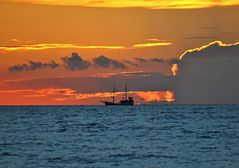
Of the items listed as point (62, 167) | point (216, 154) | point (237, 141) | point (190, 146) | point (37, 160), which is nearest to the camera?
point (62, 167)

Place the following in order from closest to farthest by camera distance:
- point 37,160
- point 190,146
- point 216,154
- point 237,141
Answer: point 37,160 < point 216,154 < point 190,146 < point 237,141

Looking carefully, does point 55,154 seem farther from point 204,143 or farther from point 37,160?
point 204,143

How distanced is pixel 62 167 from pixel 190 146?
19.6 m

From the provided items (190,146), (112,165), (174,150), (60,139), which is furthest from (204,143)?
(112,165)

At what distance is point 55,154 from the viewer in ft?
192

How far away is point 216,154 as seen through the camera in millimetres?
58219

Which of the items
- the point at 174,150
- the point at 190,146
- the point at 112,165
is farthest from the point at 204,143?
the point at 112,165

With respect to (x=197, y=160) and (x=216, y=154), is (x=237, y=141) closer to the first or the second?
(x=216, y=154)

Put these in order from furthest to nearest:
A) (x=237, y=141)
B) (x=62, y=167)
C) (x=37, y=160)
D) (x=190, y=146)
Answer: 1. (x=237, y=141)
2. (x=190, y=146)
3. (x=37, y=160)
4. (x=62, y=167)

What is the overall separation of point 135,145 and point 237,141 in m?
10.9

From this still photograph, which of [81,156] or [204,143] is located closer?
[81,156]

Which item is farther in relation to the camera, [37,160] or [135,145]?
[135,145]

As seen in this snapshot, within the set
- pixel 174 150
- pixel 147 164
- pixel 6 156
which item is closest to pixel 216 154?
pixel 174 150

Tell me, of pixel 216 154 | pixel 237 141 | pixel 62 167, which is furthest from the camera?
pixel 237 141
